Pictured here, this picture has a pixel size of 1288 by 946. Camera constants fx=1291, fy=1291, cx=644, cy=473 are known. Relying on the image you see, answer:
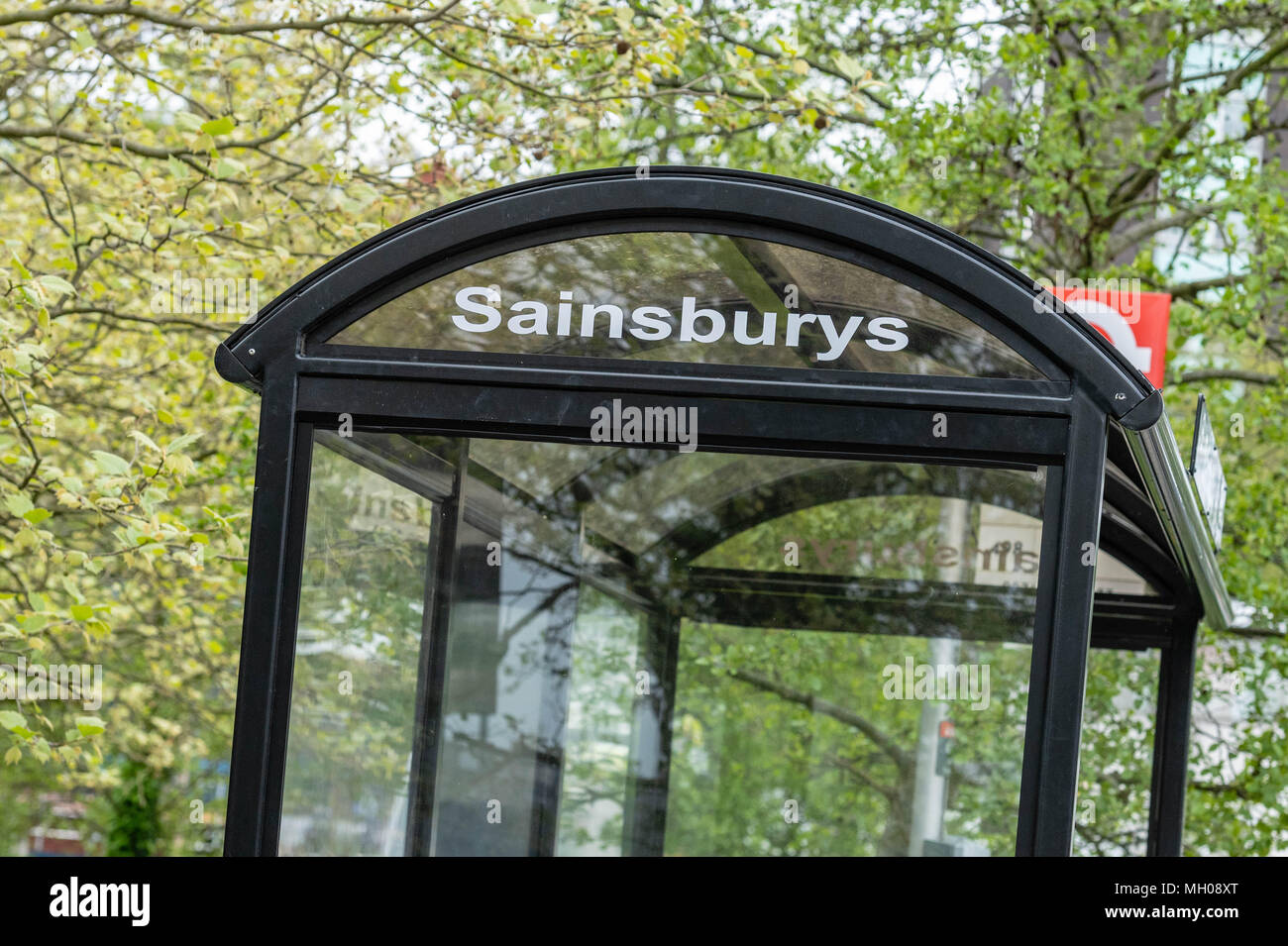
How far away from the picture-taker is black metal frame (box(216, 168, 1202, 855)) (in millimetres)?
2822

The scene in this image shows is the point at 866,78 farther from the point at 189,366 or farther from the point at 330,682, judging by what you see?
the point at 189,366

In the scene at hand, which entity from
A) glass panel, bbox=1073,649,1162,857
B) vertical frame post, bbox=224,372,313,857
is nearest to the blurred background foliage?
glass panel, bbox=1073,649,1162,857

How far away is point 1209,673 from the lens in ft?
26.6

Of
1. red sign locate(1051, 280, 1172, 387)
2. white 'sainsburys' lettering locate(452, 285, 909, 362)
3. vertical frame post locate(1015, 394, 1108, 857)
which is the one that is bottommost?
vertical frame post locate(1015, 394, 1108, 857)

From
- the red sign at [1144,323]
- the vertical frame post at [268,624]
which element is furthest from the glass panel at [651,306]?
the red sign at [1144,323]

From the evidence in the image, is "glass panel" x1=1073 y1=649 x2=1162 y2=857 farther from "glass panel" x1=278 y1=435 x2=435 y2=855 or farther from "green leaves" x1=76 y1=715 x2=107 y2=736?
"green leaves" x1=76 y1=715 x2=107 y2=736

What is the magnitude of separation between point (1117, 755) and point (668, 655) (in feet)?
10.5

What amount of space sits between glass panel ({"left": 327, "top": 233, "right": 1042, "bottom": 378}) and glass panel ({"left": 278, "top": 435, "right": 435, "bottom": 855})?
0.42 meters

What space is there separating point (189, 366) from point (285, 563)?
18.2ft

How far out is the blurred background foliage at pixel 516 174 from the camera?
231 inches

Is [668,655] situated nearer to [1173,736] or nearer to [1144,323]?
[1173,736]

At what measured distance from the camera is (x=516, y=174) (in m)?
7.17

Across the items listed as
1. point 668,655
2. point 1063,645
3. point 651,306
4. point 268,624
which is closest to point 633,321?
point 651,306
